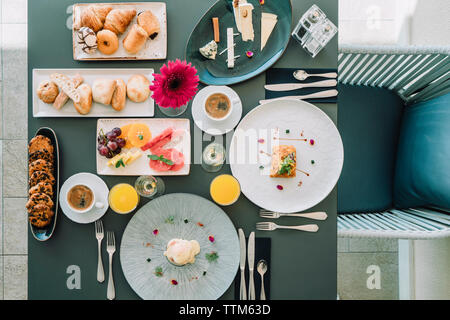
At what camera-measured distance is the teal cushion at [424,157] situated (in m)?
1.14

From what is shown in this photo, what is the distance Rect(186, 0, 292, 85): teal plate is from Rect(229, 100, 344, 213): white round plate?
158 mm

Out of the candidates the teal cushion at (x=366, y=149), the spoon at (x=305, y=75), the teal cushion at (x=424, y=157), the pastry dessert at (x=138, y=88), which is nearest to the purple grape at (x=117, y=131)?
the pastry dessert at (x=138, y=88)

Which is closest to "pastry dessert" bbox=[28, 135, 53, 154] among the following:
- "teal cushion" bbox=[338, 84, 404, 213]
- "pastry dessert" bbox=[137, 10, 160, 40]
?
"pastry dessert" bbox=[137, 10, 160, 40]

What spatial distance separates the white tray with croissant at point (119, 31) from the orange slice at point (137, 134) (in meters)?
0.25

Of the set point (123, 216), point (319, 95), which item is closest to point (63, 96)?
point (123, 216)

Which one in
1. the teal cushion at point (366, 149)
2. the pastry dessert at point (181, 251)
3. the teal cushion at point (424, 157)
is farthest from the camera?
the teal cushion at point (366, 149)

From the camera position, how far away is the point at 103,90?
1050 millimetres

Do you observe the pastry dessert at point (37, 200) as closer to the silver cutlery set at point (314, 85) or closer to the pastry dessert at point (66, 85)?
the pastry dessert at point (66, 85)

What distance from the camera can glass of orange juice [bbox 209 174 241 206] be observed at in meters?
1.05

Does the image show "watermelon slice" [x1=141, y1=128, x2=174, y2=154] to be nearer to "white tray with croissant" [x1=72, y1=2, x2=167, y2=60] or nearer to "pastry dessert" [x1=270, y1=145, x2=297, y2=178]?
"white tray with croissant" [x1=72, y1=2, x2=167, y2=60]

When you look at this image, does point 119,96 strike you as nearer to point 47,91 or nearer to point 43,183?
point 47,91

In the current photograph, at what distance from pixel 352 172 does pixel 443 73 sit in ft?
1.68

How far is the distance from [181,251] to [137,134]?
44 cm

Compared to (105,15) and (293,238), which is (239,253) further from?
(105,15)
